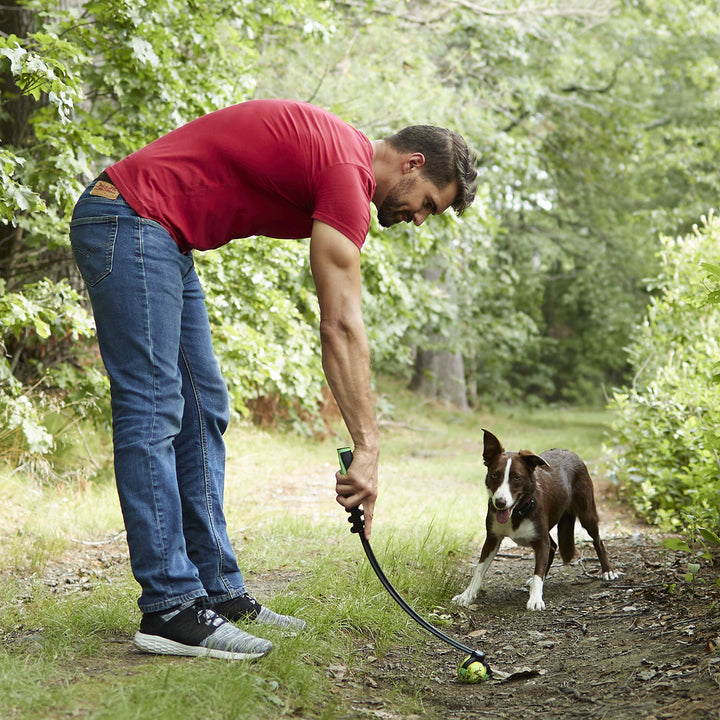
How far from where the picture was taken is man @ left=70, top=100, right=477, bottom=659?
111 inches

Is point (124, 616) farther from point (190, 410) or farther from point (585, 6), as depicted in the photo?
point (585, 6)

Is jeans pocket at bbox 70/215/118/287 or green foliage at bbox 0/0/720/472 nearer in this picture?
jeans pocket at bbox 70/215/118/287

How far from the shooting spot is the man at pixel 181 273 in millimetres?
2824

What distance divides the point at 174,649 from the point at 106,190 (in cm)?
162

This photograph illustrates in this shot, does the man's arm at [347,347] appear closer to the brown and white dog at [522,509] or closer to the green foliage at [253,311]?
the brown and white dog at [522,509]

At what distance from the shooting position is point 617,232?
21.1m

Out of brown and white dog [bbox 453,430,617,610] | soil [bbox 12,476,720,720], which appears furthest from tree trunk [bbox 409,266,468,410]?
brown and white dog [bbox 453,430,617,610]

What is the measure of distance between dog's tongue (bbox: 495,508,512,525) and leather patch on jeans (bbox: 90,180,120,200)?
2.52m

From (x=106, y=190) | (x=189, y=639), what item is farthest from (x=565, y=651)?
(x=106, y=190)

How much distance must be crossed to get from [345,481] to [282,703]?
750 mm

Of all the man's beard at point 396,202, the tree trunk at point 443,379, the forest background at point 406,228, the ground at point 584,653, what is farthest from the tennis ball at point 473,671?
the tree trunk at point 443,379

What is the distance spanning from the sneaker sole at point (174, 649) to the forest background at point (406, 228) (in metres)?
2.22

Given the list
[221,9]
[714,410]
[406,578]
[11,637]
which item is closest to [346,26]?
[221,9]

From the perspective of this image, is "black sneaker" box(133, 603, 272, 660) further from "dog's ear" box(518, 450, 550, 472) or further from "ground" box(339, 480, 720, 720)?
"dog's ear" box(518, 450, 550, 472)
